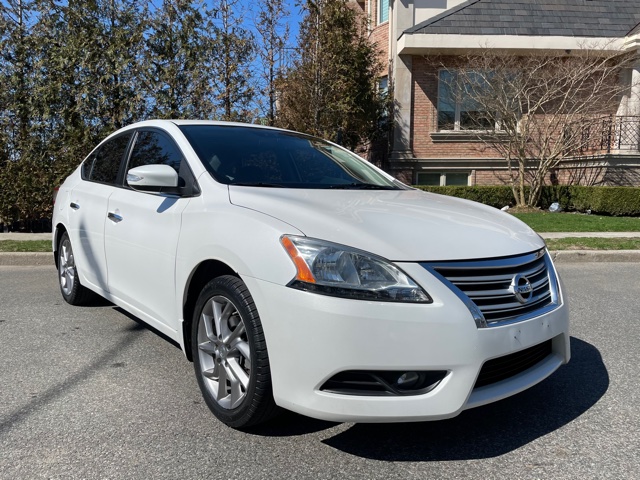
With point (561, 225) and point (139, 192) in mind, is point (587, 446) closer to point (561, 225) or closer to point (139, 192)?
point (139, 192)

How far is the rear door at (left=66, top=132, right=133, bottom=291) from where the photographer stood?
4.19 metres

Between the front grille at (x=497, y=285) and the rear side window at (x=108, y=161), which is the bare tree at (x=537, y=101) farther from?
the front grille at (x=497, y=285)

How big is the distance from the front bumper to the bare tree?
Answer: 43.9ft

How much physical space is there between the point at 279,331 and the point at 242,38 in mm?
10340

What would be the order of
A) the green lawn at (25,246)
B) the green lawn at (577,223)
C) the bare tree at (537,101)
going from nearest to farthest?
the green lawn at (25,246) < the green lawn at (577,223) < the bare tree at (537,101)

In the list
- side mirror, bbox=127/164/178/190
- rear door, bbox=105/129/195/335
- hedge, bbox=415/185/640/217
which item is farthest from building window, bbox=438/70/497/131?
side mirror, bbox=127/164/178/190

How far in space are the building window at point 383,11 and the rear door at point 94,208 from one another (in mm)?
15123

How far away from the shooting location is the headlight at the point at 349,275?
2273mm

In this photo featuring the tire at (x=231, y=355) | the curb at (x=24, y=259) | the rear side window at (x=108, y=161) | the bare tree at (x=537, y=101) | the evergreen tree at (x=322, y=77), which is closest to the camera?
the tire at (x=231, y=355)

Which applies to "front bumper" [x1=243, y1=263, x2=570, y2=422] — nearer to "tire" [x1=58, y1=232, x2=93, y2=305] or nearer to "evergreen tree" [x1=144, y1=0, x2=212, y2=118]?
"tire" [x1=58, y1=232, x2=93, y2=305]

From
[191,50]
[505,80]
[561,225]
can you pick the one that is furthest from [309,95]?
[561,225]

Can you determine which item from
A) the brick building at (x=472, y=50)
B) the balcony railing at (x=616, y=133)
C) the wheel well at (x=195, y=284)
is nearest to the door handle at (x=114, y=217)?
the wheel well at (x=195, y=284)

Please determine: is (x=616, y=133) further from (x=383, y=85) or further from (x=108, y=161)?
(x=108, y=161)

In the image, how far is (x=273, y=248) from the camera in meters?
2.43
